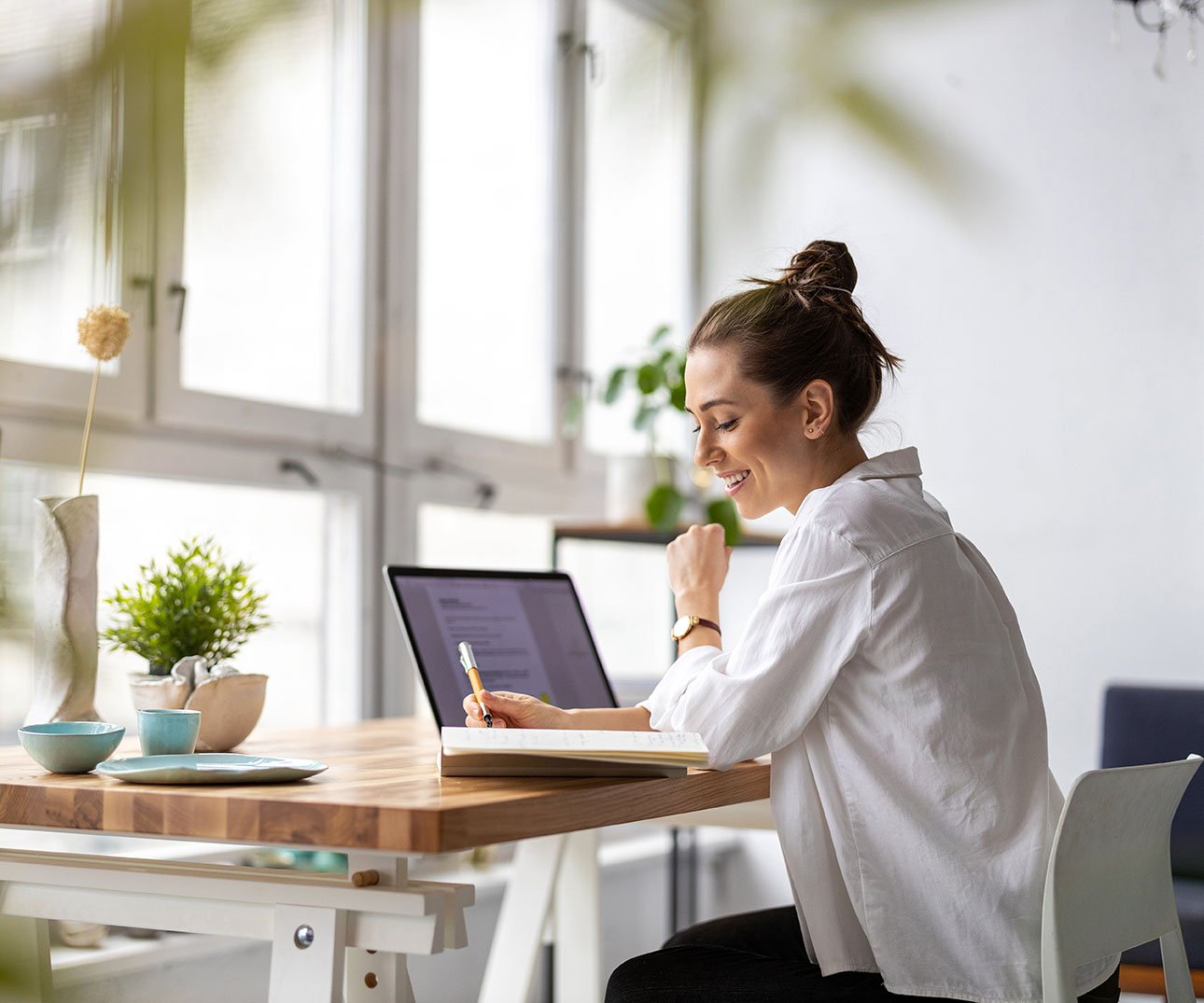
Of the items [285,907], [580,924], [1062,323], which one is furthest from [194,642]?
[1062,323]

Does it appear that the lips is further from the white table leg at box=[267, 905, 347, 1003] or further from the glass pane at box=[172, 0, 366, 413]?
the glass pane at box=[172, 0, 366, 413]

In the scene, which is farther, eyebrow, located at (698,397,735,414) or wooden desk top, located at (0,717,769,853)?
eyebrow, located at (698,397,735,414)

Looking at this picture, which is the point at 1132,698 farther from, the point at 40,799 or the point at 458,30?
the point at 40,799

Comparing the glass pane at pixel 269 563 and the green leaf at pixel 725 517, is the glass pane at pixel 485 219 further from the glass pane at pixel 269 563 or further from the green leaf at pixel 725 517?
the green leaf at pixel 725 517

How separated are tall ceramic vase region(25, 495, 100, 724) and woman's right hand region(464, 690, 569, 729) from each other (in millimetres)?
375

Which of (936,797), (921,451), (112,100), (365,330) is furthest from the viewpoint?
(921,451)

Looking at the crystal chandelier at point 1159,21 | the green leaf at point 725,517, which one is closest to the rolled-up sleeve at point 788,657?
the green leaf at point 725,517

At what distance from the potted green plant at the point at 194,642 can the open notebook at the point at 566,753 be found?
0.32 metres

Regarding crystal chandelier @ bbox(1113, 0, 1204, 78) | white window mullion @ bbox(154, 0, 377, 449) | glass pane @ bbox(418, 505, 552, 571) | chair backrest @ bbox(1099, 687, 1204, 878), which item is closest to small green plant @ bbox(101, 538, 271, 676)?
white window mullion @ bbox(154, 0, 377, 449)

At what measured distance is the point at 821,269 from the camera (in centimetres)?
131

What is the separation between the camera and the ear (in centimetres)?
127

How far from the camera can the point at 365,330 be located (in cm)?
252

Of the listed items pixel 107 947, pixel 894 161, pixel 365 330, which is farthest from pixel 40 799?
pixel 894 161

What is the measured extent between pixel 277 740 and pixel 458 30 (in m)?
1.82
